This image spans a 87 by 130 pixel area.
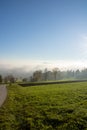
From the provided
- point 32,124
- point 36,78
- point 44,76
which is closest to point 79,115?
point 32,124

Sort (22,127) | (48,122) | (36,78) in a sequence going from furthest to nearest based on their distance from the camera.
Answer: (36,78), (48,122), (22,127)

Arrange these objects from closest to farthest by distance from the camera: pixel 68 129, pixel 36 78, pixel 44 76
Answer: pixel 68 129, pixel 36 78, pixel 44 76

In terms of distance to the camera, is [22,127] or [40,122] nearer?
[22,127]

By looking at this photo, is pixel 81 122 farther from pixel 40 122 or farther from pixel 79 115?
pixel 40 122

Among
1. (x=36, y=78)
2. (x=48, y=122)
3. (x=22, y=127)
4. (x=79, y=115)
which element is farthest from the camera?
(x=36, y=78)

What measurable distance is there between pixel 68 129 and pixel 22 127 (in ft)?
10.7

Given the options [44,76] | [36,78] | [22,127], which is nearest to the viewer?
[22,127]

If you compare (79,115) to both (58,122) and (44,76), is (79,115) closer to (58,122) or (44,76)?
(58,122)

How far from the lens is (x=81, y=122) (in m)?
12.9

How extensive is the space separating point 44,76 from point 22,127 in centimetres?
16751

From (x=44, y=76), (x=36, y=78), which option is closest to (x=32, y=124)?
(x=36, y=78)

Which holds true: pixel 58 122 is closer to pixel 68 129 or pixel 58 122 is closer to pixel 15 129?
pixel 68 129

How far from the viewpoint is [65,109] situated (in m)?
17.4

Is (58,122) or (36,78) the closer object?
(58,122)
